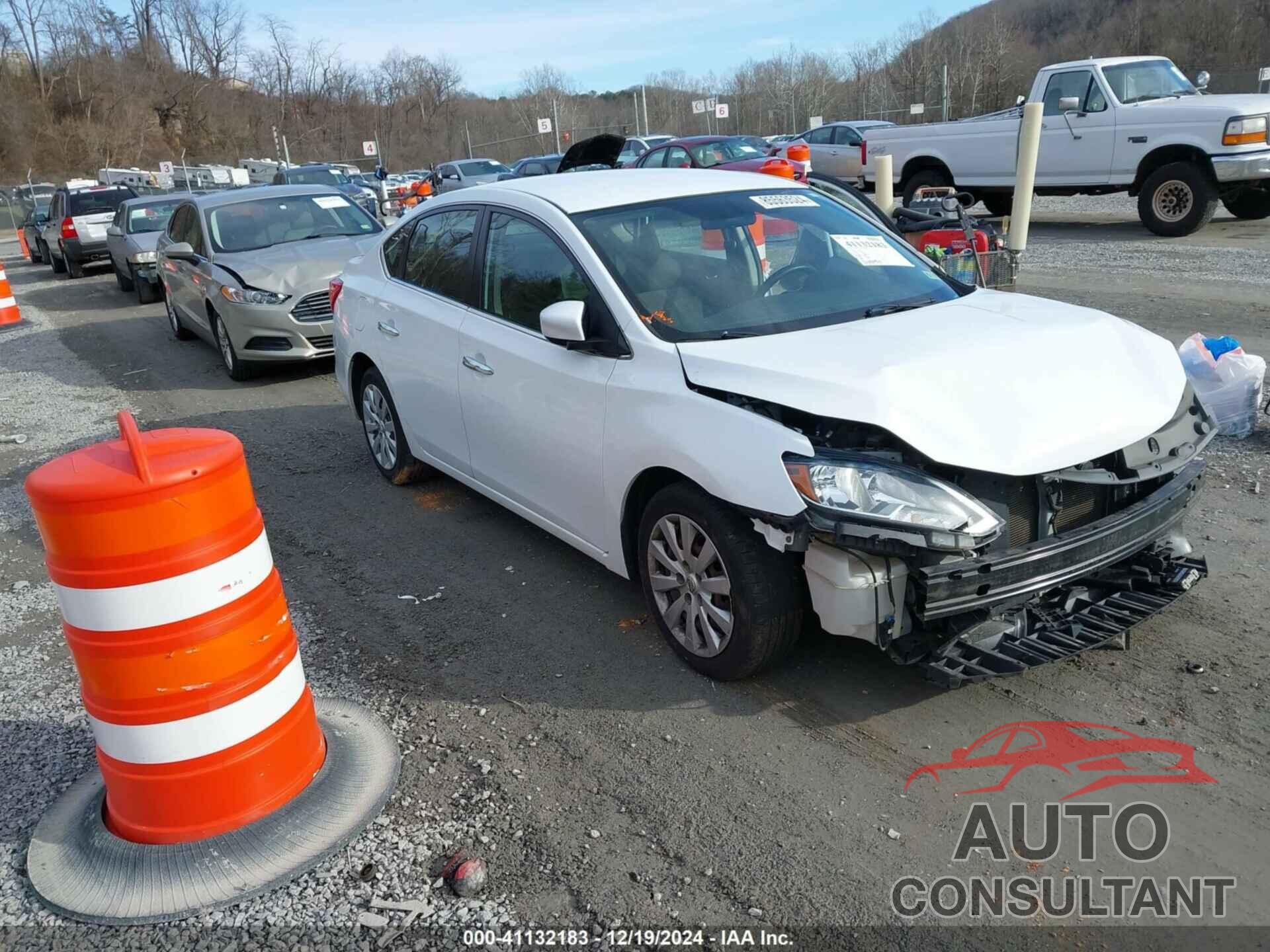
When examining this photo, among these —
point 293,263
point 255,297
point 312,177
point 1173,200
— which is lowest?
point 1173,200

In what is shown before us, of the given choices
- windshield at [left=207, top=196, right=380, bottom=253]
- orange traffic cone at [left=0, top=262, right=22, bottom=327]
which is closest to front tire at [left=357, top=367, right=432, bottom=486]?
windshield at [left=207, top=196, right=380, bottom=253]

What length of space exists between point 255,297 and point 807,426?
720cm

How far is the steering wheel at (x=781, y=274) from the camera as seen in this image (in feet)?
13.7

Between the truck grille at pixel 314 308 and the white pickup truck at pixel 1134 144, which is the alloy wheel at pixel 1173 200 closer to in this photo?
the white pickup truck at pixel 1134 144

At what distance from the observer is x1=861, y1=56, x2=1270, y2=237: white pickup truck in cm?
1277

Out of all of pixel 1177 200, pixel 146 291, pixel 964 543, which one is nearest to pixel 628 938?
pixel 964 543

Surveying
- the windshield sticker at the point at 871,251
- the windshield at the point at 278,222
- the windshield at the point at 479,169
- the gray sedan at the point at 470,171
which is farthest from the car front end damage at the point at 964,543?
the windshield at the point at 479,169

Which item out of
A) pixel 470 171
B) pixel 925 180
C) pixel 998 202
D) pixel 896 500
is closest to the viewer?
pixel 896 500

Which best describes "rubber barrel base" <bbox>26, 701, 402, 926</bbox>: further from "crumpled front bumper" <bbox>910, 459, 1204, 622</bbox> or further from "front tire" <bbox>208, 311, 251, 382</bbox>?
"front tire" <bbox>208, 311, 251, 382</bbox>

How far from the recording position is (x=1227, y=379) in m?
5.85

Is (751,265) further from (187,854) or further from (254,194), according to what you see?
(254,194)

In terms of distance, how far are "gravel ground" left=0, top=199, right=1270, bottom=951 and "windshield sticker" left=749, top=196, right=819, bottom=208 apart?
1.92 m

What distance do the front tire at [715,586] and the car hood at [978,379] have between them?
47 centimetres

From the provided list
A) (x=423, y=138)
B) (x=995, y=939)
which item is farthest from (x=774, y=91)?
(x=995, y=939)
